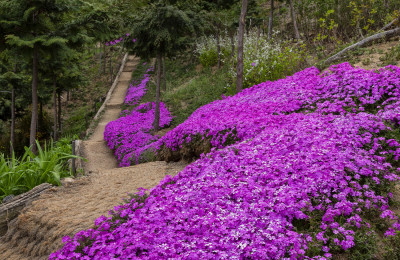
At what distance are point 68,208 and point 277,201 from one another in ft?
12.3

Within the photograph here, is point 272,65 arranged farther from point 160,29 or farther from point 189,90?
A: point 189,90

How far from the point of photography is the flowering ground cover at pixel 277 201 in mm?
3381

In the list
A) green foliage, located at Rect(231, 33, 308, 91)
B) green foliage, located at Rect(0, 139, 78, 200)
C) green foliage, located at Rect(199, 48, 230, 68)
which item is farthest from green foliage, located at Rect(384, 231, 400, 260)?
green foliage, located at Rect(199, 48, 230, 68)

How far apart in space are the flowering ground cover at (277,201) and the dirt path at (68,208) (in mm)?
745

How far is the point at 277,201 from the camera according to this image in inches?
154

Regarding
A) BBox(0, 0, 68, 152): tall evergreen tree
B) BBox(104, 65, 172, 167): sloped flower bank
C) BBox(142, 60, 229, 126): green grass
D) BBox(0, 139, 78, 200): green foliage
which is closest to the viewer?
BBox(0, 139, 78, 200): green foliage

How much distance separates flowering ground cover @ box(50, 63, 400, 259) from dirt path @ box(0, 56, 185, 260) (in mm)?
745

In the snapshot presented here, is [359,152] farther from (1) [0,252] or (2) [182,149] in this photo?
(1) [0,252]

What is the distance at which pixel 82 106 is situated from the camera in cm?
2752

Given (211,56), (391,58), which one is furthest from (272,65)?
(211,56)

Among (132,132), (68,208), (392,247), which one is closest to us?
(392,247)

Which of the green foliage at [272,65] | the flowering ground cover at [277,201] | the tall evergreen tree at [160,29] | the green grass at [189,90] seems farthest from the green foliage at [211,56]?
the flowering ground cover at [277,201]

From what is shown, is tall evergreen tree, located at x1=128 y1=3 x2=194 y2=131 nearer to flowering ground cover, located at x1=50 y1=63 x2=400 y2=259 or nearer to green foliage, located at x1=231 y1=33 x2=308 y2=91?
green foliage, located at x1=231 y1=33 x2=308 y2=91

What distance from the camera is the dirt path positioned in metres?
4.76
